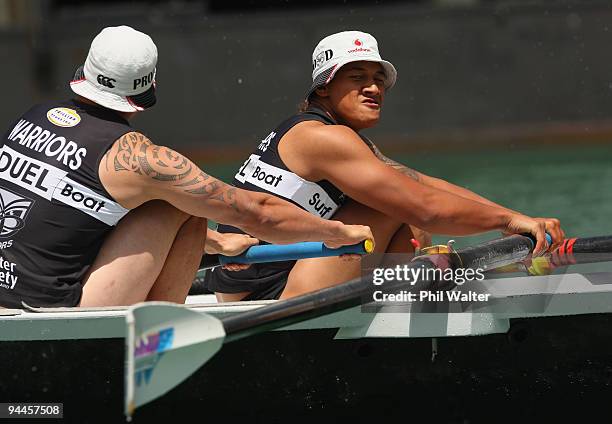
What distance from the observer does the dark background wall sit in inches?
631

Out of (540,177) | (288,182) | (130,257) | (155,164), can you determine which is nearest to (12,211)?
(130,257)

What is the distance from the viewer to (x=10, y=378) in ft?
13.0

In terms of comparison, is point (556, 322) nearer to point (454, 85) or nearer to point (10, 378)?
point (10, 378)

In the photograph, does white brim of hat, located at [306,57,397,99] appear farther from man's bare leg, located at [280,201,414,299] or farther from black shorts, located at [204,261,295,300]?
black shorts, located at [204,261,295,300]

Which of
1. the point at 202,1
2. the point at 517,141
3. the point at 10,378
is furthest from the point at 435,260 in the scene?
the point at 202,1

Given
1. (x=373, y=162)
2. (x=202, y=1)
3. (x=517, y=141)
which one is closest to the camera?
(x=373, y=162)

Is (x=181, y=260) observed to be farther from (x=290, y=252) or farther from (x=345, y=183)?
(x=345, y=183)

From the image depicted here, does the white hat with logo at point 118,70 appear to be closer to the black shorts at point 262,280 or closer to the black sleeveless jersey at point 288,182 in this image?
the black sleeveless jersey at point 288,182

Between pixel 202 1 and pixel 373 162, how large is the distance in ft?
43.6

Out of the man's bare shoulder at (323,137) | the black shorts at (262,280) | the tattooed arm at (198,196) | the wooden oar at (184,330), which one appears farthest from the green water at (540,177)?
the wooden oar at (184,330)

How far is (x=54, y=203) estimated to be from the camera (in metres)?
3.95

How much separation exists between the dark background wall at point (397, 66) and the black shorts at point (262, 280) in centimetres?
1124

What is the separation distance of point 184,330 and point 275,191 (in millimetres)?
1147

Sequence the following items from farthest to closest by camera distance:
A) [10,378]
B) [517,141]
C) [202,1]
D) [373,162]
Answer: [202,1] < [517,141] < [373,162] < [10,378]
